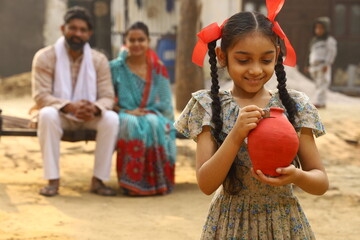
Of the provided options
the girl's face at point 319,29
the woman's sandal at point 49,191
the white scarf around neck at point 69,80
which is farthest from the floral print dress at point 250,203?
the girl's face at point 319,29

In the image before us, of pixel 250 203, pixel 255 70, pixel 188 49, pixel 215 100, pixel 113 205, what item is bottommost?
pixel 113 205

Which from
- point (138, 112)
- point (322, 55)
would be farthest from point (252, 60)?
point (322, 55)

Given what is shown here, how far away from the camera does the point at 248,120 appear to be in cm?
224

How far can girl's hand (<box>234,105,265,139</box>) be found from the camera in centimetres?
224

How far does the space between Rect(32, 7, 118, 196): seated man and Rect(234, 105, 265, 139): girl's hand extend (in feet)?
12.2

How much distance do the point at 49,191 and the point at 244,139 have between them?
3.59 metres

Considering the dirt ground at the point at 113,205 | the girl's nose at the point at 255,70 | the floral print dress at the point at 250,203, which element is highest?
the girl's nose at the point at 255,70

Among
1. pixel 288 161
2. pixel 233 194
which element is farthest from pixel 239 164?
pixel 288 161

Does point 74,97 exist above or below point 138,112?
above

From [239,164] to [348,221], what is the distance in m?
2.66

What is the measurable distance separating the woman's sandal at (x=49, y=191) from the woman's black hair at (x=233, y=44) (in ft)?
11.1

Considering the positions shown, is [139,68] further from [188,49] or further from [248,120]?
[248,120]

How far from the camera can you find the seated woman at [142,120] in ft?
19.5

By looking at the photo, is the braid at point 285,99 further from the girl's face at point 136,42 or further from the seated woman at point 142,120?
the girl's face at point 136,42
